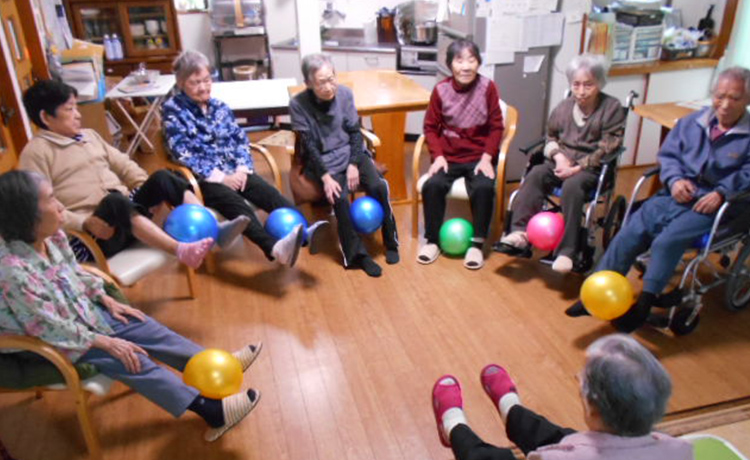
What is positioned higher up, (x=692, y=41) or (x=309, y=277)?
(x=692, y=41)

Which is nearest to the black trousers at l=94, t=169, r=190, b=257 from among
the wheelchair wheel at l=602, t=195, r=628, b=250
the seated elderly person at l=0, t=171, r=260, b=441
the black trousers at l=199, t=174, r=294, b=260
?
the black trousers at l=199, t=174, r=294, b=260

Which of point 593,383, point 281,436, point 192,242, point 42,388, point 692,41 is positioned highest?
point 692,41

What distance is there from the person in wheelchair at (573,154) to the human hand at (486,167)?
20cm

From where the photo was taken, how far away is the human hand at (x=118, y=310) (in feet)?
6.96

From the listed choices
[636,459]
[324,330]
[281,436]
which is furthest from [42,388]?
[636,459]

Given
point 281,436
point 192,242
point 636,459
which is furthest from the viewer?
point 192,242

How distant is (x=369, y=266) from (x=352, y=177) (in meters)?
0.50

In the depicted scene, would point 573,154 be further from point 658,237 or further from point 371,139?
point 371,139

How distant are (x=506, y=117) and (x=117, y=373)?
96.1 inches

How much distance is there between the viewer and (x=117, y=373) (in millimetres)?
1968

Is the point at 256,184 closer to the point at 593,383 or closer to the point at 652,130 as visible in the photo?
the point at 593,383

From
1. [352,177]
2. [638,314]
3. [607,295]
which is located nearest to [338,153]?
[352,177]

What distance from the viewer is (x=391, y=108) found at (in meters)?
3.73

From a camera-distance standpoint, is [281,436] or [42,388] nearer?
[42,388]
